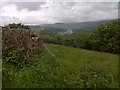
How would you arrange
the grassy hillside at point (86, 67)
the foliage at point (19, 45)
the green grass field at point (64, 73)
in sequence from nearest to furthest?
1. the green grass field at point (64, 73)
2. the grassy hillside at point (86, 67)
3. the foliage at point (19, 45)

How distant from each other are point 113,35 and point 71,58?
9.09ft

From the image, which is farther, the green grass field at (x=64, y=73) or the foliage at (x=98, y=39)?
the foliage at (x=98, y=39)

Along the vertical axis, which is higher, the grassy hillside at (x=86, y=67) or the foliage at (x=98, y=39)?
the foliage at (x=98, y=39)

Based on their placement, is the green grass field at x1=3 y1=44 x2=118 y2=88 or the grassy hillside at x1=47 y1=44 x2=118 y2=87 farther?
the grassy hillside at x1=47 y1=44 x2=118 y2=87

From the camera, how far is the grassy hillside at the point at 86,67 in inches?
285

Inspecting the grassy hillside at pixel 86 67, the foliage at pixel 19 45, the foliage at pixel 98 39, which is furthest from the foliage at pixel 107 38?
the foliage at pixel 19 45

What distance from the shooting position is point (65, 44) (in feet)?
37.6

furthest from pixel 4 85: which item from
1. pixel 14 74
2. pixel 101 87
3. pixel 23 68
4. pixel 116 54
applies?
pixel 116 54

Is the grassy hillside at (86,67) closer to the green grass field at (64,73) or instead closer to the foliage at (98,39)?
the green grass field at (64,73)

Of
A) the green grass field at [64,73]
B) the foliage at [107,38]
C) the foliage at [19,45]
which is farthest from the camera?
the foliage at [107,38]

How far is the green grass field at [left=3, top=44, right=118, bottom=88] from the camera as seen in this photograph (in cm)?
699

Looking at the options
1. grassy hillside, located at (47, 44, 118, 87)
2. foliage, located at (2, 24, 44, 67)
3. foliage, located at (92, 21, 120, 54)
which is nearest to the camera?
grassy hillside, located at (47, 44, 118, 87)

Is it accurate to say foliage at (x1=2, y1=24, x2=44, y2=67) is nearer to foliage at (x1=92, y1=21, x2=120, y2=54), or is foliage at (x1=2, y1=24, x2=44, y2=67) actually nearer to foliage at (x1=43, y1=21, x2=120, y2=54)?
foliage at (x1=43, y1=21, x2=120, y2=54)

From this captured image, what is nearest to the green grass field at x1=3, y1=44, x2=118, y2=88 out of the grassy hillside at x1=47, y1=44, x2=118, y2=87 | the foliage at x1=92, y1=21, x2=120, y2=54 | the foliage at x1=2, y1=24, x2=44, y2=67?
the grassy hillside at x1=47, y1=44, x2=118, y2=87
